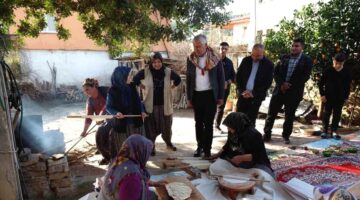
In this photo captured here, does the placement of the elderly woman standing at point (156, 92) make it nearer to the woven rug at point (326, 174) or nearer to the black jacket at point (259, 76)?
the black jacket at point (259, 76)

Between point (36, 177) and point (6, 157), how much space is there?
0.58m

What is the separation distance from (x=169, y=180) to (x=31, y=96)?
1222cm

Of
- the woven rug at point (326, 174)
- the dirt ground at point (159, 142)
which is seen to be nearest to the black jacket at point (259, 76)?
the dirt ground at point (159, 142)

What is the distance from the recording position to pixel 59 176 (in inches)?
155

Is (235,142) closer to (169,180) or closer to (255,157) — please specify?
(255,157)

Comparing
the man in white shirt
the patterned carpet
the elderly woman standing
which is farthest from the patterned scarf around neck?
the patterned carpet

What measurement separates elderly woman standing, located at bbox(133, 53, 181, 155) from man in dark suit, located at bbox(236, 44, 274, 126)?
117cm

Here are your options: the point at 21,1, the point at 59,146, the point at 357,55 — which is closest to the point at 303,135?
the point at 357,55

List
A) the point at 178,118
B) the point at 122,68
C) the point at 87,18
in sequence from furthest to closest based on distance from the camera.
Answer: the point at 178,118 < the point at 87,18 < the point at 122,68

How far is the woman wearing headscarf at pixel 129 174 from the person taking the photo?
7.27ft

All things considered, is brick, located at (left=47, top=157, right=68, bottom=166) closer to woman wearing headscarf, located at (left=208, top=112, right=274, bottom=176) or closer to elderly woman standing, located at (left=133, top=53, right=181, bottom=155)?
elderly woman standing, located at (left=133, top=53, right=181, bottom=155)

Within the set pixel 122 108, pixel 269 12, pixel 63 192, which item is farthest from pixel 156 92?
pixel 269 12

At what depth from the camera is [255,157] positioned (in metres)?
3.79

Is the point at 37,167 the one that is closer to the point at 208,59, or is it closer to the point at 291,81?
the point at 208,59
